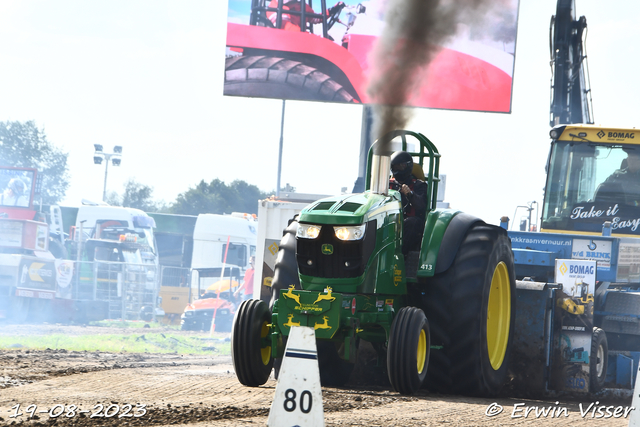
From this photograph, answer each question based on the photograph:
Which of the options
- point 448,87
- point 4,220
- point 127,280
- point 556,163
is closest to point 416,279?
point 556,163

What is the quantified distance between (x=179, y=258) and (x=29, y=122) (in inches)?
1370

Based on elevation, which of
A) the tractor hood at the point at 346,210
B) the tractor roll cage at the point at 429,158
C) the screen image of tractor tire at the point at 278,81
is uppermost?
the screen image of tractor tire at the point at 278,81

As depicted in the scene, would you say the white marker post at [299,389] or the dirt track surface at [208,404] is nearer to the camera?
the white marker post at [299,389]

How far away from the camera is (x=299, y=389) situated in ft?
15.1

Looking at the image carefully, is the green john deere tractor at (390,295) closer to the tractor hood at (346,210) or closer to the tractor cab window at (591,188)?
the tractor hood at (346,210)

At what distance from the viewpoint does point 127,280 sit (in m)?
25.4

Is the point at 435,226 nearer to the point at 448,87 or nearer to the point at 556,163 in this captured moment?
the point at 556,163

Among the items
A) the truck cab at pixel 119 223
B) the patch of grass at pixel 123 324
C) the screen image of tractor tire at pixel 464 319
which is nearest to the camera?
the screen image of tractor tire at pixel 464 319

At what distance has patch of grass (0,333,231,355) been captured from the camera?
18680 millimetres

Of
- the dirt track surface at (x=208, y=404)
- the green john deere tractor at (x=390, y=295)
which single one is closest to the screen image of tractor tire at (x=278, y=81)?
the dirt track surface at (x=208, y=404)

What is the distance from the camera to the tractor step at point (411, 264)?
22.6 ft

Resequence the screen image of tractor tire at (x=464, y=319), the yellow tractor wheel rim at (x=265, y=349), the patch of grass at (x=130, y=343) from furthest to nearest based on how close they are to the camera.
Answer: the patch of grass at (x=130, y=343), the screen image of tractor tire at (x=464, y=319), the yellow tractor wheel rim at (x=265, y=349)

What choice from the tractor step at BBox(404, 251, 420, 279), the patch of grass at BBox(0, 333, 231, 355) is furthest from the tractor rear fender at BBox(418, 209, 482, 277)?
the patch of grass at BBox(0, 333, 231, 355)

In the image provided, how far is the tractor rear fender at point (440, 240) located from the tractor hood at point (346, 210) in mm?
470
